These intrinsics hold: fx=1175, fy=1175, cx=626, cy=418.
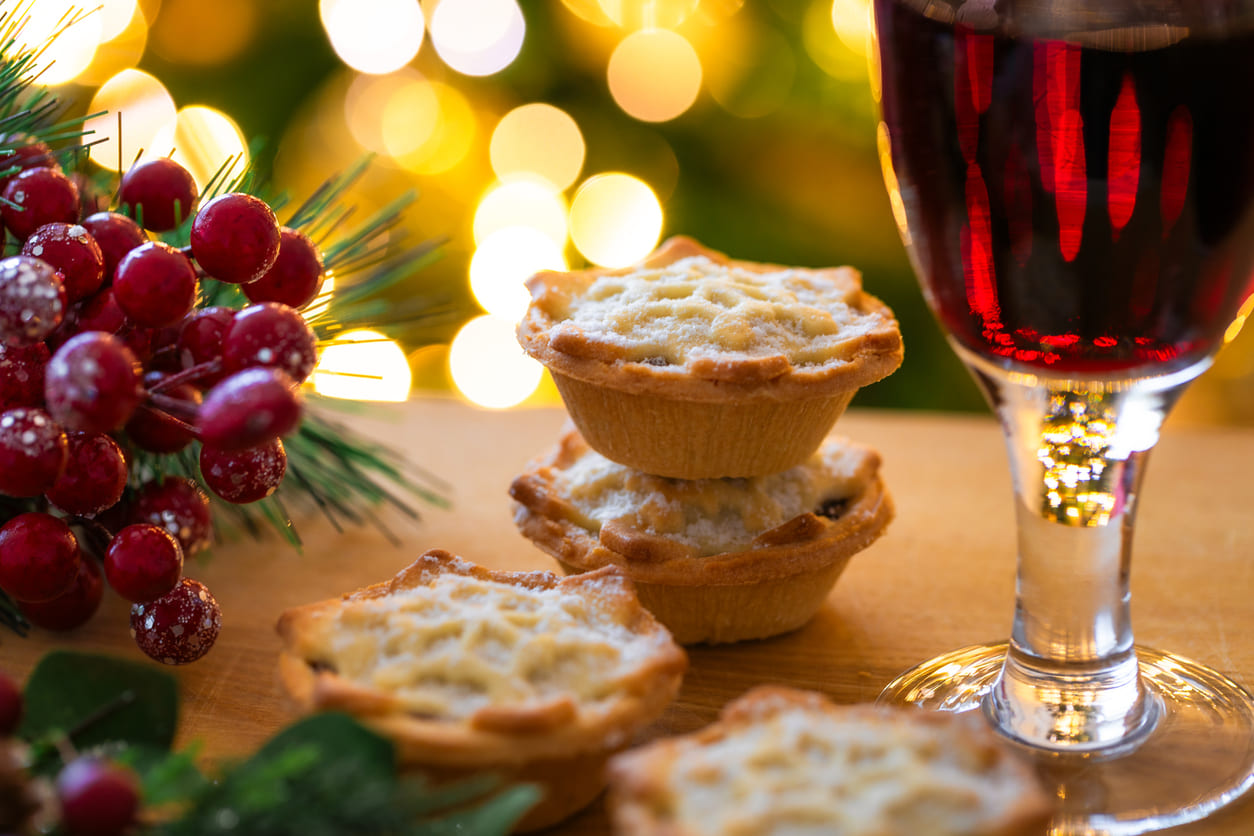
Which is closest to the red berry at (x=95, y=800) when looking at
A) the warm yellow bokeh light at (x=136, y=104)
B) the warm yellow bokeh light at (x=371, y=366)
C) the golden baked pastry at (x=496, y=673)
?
the golden baked pastry at (x=496, y=673)

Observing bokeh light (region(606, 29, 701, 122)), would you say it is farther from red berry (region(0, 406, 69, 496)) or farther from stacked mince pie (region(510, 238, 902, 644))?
red berry (region(0, 406, 69, 496))

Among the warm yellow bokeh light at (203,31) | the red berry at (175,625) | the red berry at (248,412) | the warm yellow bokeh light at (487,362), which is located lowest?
the warm yellow bokeh light at (487,362)

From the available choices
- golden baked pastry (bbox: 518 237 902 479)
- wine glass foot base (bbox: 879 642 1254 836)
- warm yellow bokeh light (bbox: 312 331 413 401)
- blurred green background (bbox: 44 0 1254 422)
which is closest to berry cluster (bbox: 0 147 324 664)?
golden baked pastry (bbox: 518 237 902 479)

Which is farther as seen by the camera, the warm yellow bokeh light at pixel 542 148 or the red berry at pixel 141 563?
the warm yellow bokeh light at pixel 542 148

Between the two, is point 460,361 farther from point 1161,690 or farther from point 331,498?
point 1161,690

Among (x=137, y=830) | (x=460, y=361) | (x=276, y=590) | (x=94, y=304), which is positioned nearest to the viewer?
(x=137, y=830)

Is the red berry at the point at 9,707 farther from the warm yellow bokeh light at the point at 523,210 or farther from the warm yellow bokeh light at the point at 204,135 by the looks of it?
the warm yellow bokeh light at the point at 523,210

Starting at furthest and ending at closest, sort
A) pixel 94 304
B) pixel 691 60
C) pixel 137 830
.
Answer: pixel 691 60
pixel 94 304
pixel 137 830

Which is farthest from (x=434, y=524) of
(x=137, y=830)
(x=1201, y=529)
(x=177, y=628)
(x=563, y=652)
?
(x=1201, y=529)
